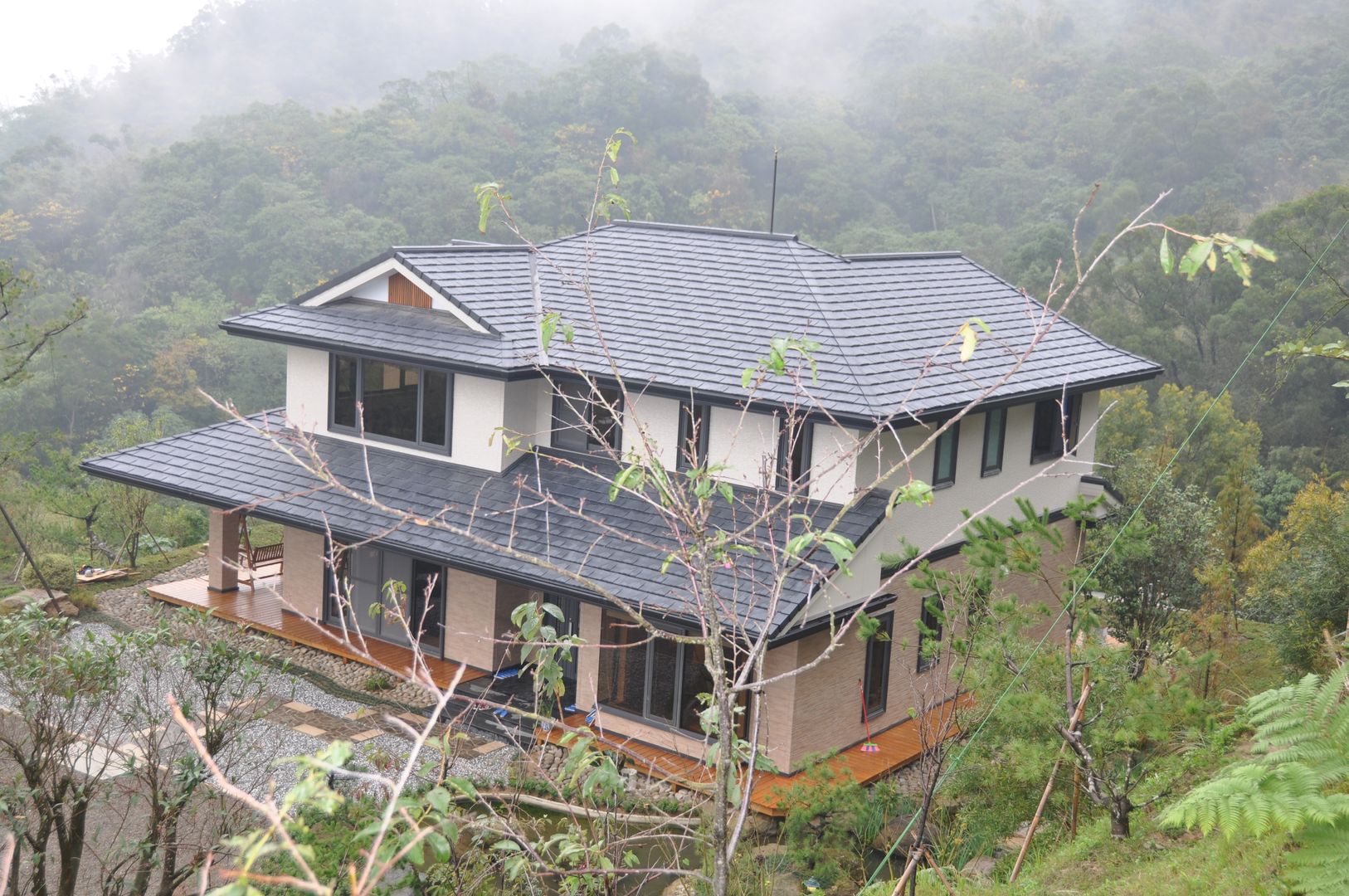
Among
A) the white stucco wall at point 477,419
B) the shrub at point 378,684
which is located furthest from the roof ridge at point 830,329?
the shrub at point 378,684

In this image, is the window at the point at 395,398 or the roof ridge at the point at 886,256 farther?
the roof ridge at the point at 886,256

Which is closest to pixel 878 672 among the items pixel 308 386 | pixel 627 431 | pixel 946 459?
pixel 946 459

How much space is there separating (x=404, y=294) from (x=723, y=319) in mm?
4816

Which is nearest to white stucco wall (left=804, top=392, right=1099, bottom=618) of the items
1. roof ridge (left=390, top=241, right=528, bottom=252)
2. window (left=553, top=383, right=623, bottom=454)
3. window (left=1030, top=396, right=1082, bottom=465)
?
→ window (left=1030, top=396, right=1082, bottom=465)

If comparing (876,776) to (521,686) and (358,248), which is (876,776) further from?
(358,248)

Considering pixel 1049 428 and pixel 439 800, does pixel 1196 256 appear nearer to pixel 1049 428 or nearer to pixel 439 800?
pixel 439 800

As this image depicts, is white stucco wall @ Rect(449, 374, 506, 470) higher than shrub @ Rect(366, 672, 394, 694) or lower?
higher

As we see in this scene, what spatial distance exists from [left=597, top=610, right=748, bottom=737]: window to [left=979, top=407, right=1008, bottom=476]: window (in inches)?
202

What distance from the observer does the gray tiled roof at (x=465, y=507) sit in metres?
14.4

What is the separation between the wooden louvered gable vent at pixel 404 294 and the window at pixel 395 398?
991 mm

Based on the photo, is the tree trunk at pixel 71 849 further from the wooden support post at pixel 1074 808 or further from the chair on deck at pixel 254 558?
the chair on deck at pixel 254 558

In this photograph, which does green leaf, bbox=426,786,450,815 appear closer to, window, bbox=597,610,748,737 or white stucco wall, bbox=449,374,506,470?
window, bbox=597,610,748,737

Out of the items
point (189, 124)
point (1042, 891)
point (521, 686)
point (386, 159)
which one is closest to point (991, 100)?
point (386, 159)

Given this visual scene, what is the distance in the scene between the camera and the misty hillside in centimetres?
4766
